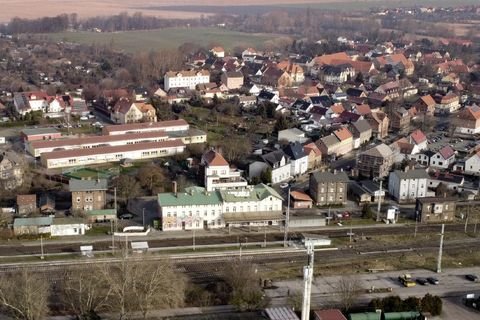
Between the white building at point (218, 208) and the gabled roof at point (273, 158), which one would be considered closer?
the white building at point (218, 208)

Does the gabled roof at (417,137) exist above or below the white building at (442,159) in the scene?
above

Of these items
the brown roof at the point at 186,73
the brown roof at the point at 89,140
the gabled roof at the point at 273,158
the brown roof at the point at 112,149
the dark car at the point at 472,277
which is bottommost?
the dark car at the point at 472,277

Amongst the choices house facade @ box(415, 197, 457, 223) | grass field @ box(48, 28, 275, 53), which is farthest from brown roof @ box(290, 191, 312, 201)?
grass field @ box(48, 28, 275, 53)

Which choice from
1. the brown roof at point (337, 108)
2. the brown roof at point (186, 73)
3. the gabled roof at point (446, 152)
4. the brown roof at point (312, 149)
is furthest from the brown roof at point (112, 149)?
the brown roof at point (186, 73)

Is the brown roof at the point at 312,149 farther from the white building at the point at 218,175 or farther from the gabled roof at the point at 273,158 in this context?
the white building at the point at 218,175

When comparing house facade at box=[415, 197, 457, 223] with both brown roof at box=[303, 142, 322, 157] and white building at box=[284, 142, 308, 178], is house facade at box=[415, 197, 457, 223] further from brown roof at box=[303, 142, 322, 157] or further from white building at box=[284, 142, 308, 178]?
brown roof at box=[303, 142, 322, 157]

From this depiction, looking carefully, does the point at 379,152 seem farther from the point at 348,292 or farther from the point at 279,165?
the point at 348,292

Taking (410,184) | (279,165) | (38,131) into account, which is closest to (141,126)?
(38,131)
